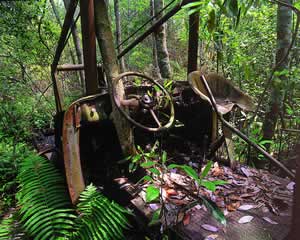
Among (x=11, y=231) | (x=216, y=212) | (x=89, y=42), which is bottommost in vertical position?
(x=11, y=231)

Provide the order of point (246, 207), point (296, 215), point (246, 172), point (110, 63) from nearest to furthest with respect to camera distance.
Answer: point (296, 215) → point (246, 207) → point (110, 63) → point (246, 172)

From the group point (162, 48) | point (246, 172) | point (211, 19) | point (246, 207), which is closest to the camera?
point (211, 19)

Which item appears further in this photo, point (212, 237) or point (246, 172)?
point (246, 172)

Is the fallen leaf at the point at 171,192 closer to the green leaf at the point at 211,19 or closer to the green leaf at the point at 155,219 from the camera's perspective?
the green leaf at the point at 155,219

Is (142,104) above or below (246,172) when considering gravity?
above

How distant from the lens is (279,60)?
292 cm

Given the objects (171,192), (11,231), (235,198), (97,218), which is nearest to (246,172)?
(235,198)

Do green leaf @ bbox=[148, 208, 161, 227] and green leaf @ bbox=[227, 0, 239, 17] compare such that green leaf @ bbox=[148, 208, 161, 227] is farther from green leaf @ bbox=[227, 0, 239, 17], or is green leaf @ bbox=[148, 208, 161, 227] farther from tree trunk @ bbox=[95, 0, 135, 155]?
green leaf @ bbox=[227, 0, 239, 17]

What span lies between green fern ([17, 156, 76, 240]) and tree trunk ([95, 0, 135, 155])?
0.70 m

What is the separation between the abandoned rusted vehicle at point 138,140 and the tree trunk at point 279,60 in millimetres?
876

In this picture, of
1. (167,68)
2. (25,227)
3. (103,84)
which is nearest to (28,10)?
(103,84)

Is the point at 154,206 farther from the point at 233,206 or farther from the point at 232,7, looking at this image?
the point at 232,7

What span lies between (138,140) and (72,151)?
0.78 metres

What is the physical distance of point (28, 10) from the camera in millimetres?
4055
